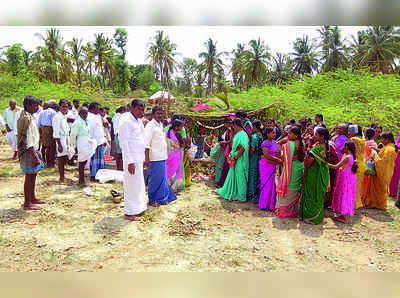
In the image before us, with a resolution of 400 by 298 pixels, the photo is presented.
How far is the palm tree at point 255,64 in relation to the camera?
34.0m

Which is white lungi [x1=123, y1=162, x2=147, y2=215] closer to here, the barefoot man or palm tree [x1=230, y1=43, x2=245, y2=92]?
the barefoot man

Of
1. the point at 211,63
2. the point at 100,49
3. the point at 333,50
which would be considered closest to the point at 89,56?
the point at 100,49

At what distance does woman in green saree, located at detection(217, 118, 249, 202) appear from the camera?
5.41 metres

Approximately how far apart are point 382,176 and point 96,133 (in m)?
6.05

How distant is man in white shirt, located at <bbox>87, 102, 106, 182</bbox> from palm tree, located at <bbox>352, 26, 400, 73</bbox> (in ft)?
79.6

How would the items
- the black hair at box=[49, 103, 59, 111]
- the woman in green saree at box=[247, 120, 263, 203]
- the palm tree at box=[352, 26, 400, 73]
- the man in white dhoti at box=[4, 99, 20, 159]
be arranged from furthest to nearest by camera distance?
the palm tree at box=[352, 26, 400, 73]
the man in white dhoti at box=[4, 99, 20, 159]
the black hair at box=[49, 103, 59, 111]
the woman in green saree at box=[247, 120, 263, 203]

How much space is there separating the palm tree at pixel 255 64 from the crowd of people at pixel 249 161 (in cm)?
2953

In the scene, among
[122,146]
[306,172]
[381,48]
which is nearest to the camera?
[122,146]

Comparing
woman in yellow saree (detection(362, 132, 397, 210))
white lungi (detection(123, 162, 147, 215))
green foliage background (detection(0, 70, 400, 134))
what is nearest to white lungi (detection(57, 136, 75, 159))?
white lungi (detection(123, 162, 147, 215))

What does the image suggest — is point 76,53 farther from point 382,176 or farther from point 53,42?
point 382,176

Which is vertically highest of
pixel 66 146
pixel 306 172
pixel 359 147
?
pixel 359 147

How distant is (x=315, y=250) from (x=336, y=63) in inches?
1208

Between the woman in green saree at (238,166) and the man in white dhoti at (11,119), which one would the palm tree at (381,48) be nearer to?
the woman in green saree at (238,166)

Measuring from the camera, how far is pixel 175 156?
5.93 metres
